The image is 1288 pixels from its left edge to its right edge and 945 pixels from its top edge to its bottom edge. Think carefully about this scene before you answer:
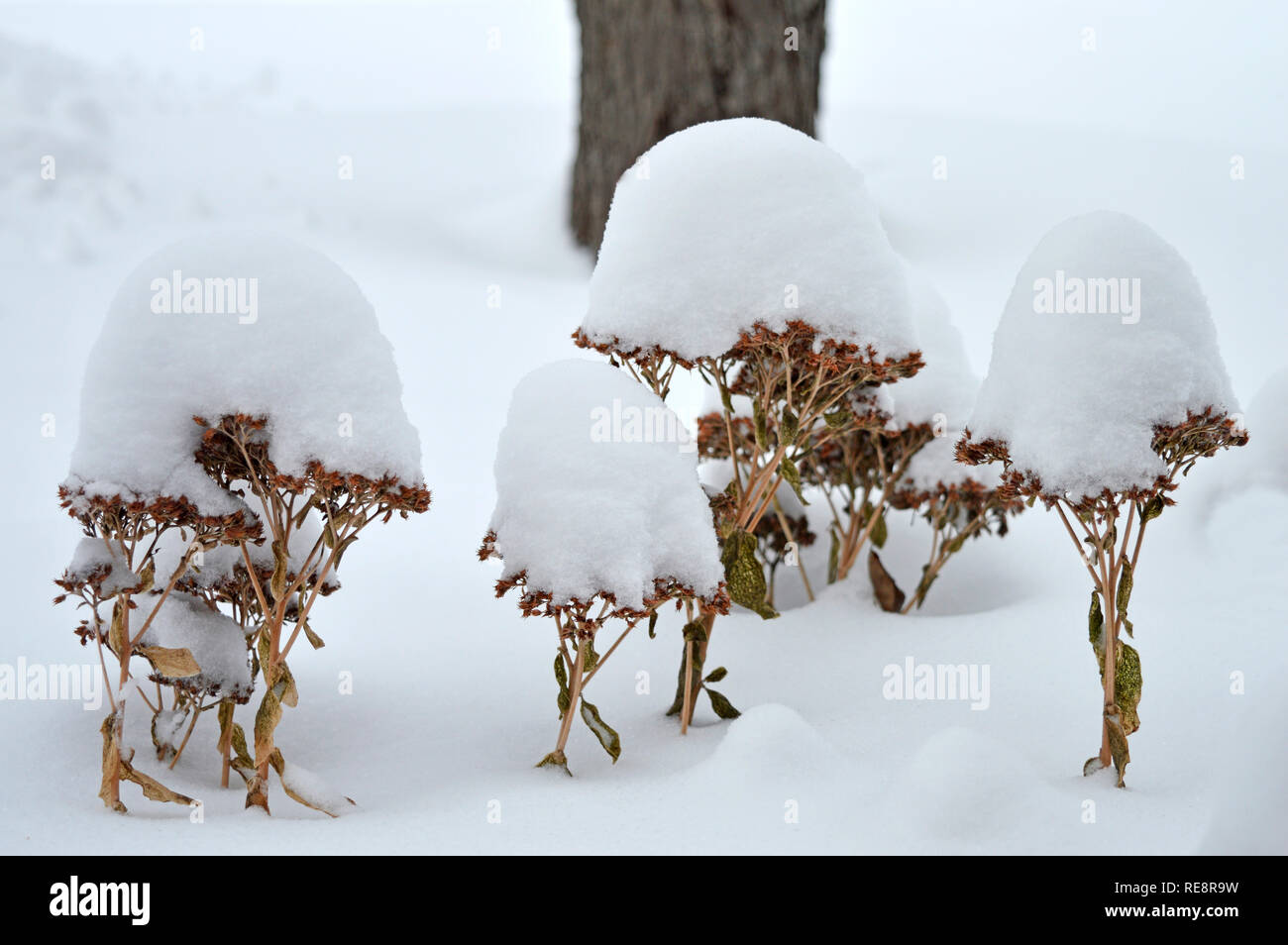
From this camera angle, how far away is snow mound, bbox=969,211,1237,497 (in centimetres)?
262

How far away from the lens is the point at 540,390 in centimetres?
302

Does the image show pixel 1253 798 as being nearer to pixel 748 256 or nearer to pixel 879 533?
pixel 748 256

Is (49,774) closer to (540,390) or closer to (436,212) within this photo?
(540,390)

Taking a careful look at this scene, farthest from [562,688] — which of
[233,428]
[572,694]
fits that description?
[233,428]

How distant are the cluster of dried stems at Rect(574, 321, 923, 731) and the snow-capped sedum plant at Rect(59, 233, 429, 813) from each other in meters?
0.71

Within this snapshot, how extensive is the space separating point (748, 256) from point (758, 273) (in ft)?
0.18

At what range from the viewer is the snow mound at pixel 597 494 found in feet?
9.21

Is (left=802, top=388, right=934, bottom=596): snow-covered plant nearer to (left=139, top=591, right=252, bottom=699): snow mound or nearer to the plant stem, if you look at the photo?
the plant stem

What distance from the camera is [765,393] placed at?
10.4 feet

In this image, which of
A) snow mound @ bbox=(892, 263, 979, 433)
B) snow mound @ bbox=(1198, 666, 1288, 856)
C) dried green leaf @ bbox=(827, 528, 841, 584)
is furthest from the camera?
dried green leaf @ bbox=(827, 528, 841, 584)

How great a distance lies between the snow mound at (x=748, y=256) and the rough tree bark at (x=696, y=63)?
3.58 meters

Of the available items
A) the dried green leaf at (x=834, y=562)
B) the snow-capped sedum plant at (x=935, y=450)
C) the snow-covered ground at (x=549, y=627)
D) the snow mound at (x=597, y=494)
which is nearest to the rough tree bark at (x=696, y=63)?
the snow-covered ground at (x=549, y=627)

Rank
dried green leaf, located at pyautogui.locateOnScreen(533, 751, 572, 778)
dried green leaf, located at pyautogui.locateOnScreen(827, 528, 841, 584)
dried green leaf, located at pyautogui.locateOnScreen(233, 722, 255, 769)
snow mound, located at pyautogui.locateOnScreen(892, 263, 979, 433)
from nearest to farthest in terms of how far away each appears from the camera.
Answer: dried green leaf, located at pyautogui.locateOnScreen(233, 722, 255, 769) < dried green leaf, located at pyautogui.locateOnScreen(533, 751, 572, 778) < snow mound, located at pyautogui.locateOnScreen(892, 263, 979, 433) < dried green leaf, located at pyautogui.locateOnScreen(827, 528, 841, 584)

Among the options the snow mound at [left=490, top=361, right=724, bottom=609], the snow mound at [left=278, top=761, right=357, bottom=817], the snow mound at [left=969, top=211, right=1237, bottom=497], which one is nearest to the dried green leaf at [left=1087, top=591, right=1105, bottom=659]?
the snow mound at [left=969, top=211, right=1237, bottom=497]
